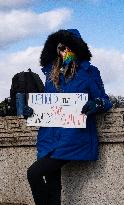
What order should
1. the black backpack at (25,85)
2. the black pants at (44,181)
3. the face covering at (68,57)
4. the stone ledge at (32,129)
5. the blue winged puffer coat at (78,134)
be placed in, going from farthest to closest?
1. the black backpack at (25,85)
2. the stone ledge at (32,129)
3. the face covering at (68,57)
4. the blue winged puffer coat at (78,134)
5. the black pants at (44,181)

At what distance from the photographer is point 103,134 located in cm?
675

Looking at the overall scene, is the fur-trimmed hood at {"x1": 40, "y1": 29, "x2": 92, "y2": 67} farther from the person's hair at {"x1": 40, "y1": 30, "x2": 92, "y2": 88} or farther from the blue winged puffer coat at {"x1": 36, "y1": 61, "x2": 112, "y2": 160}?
the blue winged puffer coat at {"x1": 36, "y1": 61, "x2": 112, "y2": 160}

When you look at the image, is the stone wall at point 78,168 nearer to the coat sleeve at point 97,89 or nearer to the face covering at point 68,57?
the coat sleeve at point 97,89

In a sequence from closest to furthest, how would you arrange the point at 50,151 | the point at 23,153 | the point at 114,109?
the point at 50,151 < the point at 114,109 < the point at 23,153

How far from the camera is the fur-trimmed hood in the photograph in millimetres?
6273

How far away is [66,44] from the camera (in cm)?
628

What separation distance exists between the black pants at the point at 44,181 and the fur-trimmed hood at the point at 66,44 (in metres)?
1.01

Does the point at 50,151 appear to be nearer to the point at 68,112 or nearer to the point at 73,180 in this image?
the point at 68,112

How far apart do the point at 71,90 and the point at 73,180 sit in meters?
1.21

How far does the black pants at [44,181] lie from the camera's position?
5949 millimetres

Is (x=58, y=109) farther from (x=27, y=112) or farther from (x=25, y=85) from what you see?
(x=25, y=85)

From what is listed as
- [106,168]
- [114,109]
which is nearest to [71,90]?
[114,109]

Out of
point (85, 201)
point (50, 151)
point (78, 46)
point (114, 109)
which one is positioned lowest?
point (85, 201)

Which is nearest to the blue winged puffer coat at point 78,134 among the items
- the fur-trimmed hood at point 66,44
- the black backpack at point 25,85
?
the fur-trimmed hood at point 66,44
